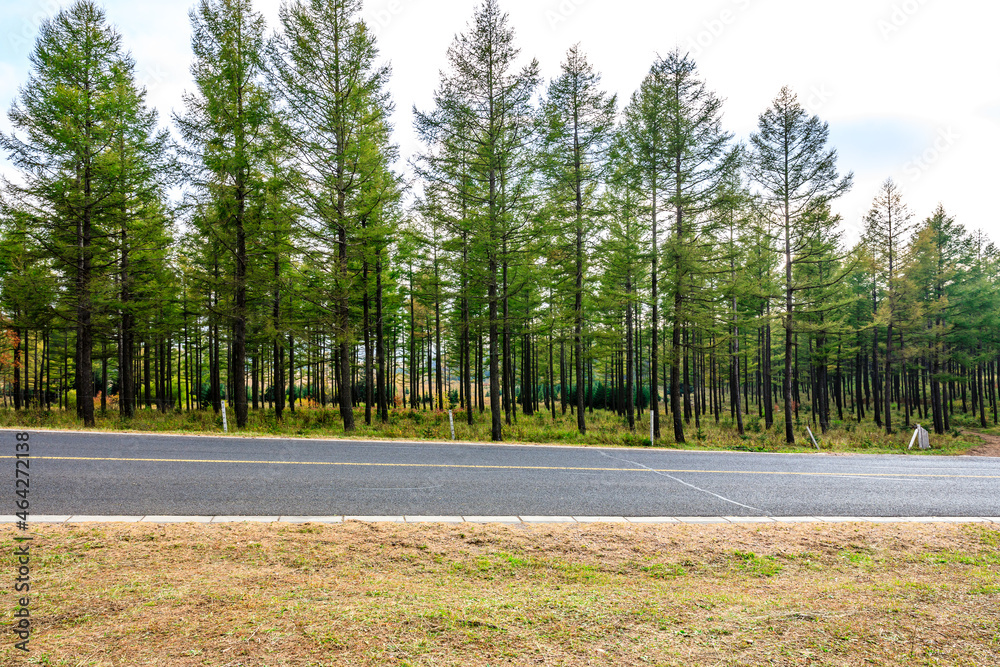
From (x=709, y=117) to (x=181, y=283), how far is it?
23.2m

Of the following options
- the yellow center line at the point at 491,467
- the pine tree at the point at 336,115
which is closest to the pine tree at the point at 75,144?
the pine tree at the point at 336,115

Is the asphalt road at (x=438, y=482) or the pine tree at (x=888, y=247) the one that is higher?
the pine tree at (x=888, y=247)

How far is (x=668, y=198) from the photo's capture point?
1811cm

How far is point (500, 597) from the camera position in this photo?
3559mm

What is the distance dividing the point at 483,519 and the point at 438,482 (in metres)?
2.01

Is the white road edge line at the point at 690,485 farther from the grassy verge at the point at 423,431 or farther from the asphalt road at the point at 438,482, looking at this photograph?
the grassy verge at the point at 423,431

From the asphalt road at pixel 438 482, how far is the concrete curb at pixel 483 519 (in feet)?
0.65

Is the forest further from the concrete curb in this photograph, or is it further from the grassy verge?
the concrete curb

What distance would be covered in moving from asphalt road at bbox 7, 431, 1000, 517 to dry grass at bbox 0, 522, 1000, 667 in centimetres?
108

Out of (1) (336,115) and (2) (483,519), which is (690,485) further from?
(1) (336,115)

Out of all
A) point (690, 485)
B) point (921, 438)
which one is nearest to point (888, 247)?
point (921, 438)

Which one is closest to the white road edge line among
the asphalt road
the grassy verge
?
the asphalt road

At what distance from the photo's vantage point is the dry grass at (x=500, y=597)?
2717 mm

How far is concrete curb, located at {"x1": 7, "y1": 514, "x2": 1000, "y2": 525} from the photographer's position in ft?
17.4
